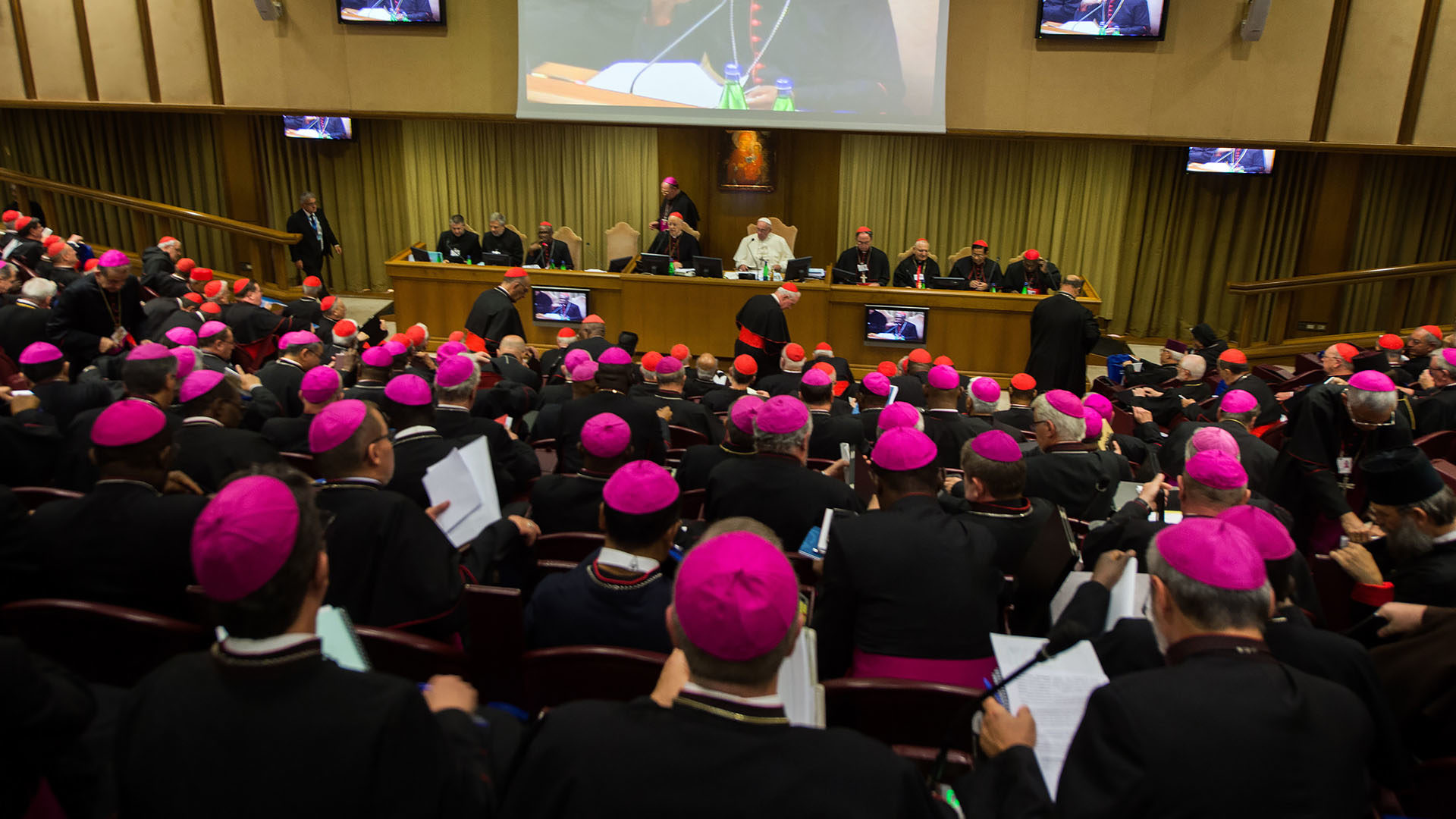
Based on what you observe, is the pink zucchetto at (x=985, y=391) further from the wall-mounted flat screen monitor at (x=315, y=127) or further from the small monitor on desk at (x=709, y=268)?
the wall-mounted flat screen monitor at (x=315, y=127)

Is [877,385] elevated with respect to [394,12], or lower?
lower

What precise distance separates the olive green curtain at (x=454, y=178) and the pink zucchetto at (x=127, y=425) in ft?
33.7

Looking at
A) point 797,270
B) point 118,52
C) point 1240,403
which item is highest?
point 118,52

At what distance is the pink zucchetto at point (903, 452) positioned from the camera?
9.88 ft

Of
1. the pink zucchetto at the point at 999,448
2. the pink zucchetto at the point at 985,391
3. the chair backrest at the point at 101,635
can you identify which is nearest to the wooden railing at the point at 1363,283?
the pink zucchetto at the point at 985,391

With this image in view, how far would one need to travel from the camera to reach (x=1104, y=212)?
11.6 m

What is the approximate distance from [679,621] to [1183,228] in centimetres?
1190

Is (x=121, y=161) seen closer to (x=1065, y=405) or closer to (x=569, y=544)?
(x=569, y=544)

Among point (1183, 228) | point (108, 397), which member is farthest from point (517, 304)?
point (1183, 228)

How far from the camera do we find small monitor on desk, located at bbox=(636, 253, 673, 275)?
961cm

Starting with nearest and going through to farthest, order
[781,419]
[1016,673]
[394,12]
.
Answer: [1016,673] < [781,419] < [394,12]

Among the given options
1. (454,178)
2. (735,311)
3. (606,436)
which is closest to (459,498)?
(606,436)

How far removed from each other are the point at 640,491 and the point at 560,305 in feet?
24.4

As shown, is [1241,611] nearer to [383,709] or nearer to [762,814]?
[762,814]
